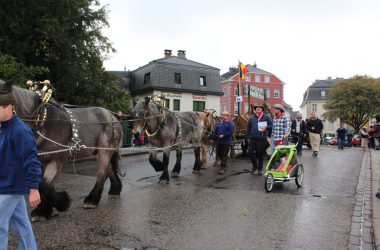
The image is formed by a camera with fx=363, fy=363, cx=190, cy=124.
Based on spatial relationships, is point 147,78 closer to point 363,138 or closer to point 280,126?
point 363,138

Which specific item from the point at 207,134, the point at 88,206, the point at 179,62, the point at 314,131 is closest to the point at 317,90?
the point at 179,62

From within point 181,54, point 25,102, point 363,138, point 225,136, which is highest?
point 181,54

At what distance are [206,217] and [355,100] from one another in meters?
55.4

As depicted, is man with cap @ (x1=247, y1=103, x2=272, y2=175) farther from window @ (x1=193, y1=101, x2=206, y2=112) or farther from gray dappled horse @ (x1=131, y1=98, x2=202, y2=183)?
window @ (x1=193, y1=101, x2=206, y2=112)

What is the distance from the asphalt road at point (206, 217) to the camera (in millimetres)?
4605

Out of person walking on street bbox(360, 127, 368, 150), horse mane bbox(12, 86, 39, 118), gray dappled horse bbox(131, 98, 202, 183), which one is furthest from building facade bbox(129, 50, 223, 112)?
horse mane bbox(12, 86, 39, 118)

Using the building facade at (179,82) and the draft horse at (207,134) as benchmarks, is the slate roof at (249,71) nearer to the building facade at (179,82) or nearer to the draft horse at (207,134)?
the building facade at (179,82)

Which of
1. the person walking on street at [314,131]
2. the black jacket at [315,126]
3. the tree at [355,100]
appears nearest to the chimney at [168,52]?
the tree at [355,100]

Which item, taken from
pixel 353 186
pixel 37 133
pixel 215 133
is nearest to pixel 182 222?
pixel 37 133

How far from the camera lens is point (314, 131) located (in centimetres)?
1656

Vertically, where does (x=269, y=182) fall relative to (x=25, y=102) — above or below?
below

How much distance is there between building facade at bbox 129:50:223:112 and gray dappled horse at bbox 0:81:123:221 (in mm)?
39470

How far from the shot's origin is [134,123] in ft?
27.3

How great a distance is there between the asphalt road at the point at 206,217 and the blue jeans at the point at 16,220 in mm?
1074
